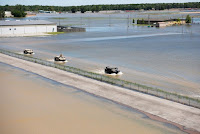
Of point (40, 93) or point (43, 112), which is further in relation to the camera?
point (40, 93)

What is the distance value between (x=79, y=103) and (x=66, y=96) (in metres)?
1.96

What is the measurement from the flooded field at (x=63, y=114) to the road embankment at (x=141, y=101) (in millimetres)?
634

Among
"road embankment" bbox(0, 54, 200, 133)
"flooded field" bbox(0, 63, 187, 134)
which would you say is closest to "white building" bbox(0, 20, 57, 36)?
"road embankment" bbox(0, 54, 200, 133)

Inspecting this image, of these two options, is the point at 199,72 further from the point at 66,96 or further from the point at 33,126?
the point at 33,126

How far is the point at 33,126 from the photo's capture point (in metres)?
19.2

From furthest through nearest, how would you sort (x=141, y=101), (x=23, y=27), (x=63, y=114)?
(x=23, y=27) → (x=141, y=101) → (x=63, y=114)

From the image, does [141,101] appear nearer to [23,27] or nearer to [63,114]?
[63,114]

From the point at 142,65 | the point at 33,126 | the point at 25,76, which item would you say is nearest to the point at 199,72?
the point at 142,65

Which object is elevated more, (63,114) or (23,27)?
(23,27)

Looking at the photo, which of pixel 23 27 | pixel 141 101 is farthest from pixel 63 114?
pixel 23 27

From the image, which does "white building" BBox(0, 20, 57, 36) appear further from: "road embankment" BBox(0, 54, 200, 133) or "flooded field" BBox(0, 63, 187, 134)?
"flooded field" BBox(0, 63, 187, 134)

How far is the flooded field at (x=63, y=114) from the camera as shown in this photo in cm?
1844

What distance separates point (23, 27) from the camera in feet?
258

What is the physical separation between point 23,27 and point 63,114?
199 feet
